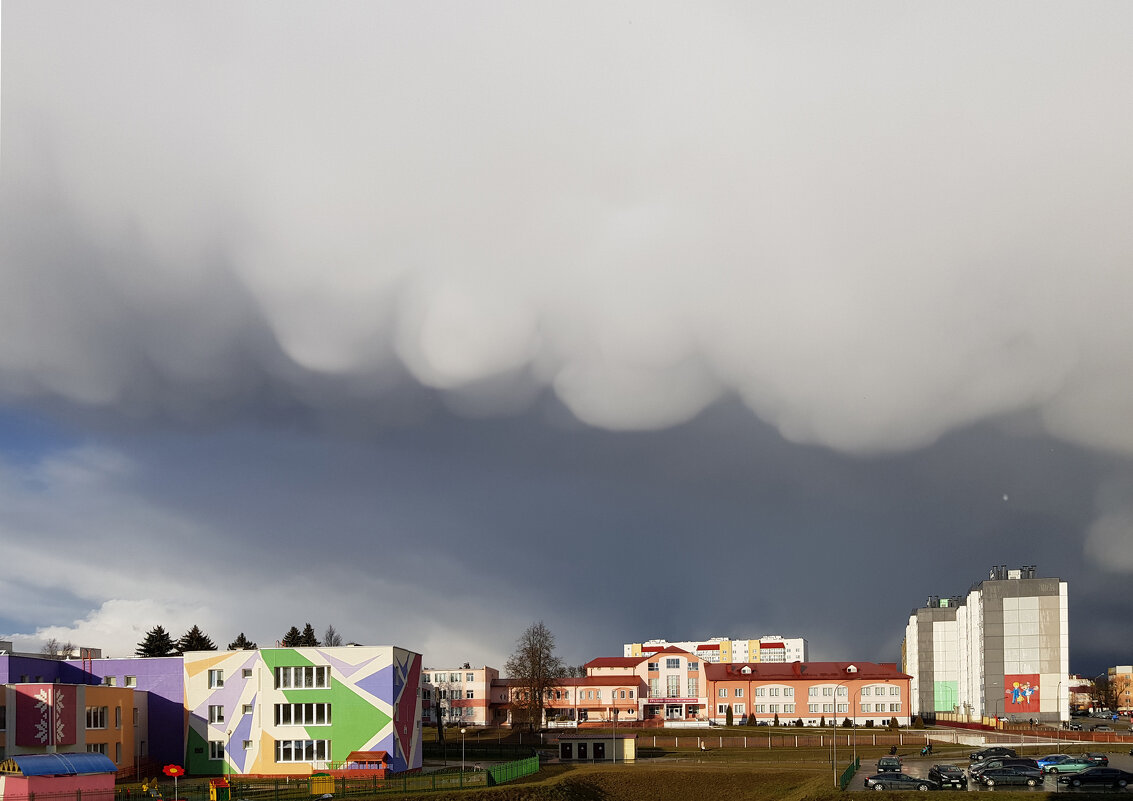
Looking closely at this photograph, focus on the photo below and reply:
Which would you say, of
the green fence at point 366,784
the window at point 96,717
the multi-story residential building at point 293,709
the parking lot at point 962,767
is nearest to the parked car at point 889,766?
the parking lot at point 962,767

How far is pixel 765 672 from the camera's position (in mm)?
155625

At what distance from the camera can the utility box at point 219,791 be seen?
62513 mm

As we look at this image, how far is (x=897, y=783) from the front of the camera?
66.5 m

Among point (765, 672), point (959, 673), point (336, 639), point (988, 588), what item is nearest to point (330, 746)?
point (765, 672)

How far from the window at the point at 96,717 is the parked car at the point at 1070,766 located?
6468 cm

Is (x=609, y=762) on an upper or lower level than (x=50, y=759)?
lower

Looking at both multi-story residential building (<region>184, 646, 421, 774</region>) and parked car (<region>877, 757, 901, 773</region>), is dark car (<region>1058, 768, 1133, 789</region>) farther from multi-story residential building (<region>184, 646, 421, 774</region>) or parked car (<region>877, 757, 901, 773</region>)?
multi-story residential building (<region>184, 646, 421, 774</region>)

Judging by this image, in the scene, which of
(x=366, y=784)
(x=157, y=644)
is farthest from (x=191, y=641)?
(x=366, y=784)

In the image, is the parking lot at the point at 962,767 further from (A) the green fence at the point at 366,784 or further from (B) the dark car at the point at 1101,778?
(A) the green fence at the point at 366,784

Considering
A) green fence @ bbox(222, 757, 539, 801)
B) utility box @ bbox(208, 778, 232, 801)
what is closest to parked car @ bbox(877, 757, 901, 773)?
green fence @ bbox(222, 757, 539, 801)

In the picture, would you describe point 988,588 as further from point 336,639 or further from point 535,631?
point 336,639

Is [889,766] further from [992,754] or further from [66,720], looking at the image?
[66,720]

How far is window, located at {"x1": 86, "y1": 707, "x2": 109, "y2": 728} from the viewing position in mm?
72875

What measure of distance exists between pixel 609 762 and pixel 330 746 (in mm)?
25863
